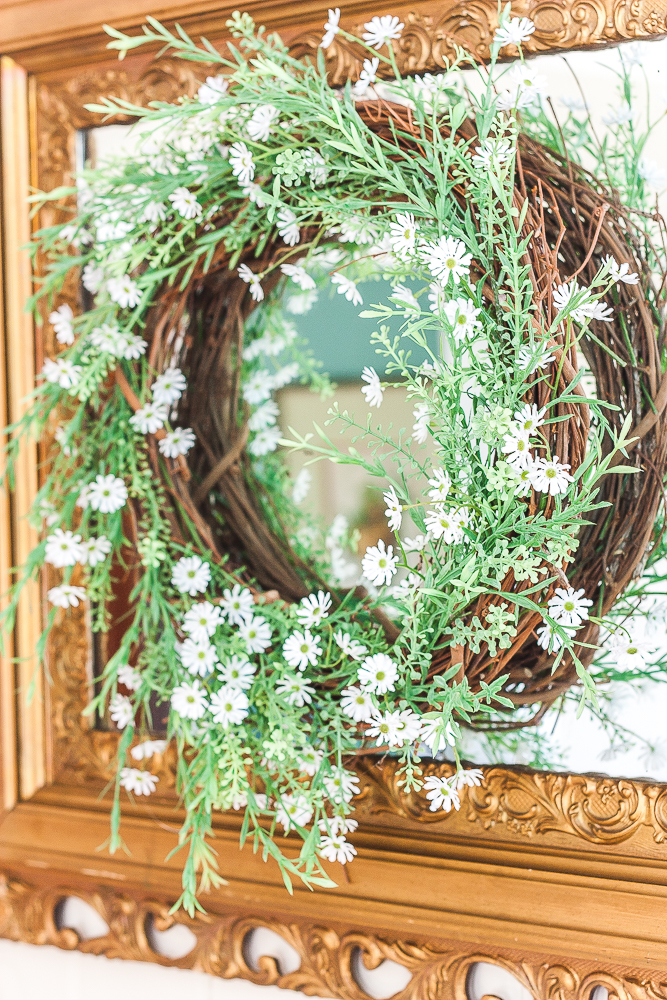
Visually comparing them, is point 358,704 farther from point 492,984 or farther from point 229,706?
point 492,984

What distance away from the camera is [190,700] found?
2.16 ft

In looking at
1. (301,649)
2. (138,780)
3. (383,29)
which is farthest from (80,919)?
(383,29)

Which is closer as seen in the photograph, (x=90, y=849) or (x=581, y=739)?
(x=581, y=739)

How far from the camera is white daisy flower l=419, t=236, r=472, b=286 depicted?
55 centimetres

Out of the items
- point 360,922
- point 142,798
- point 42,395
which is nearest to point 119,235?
point 42,395

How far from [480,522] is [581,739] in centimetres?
23

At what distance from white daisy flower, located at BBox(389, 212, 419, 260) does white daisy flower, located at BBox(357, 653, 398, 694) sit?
11.9 inches

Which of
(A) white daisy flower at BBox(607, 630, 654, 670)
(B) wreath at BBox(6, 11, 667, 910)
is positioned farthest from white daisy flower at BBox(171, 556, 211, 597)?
(A) white daisy flower at BBox(607, 630, 654, 670)

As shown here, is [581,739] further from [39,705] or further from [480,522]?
[39,705]

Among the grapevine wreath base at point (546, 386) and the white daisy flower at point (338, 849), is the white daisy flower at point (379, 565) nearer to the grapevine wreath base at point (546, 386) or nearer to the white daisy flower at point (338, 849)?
the grapevine wreath base at point (546, 386)

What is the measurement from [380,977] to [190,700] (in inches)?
12.0

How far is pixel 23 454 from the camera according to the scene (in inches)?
32.2

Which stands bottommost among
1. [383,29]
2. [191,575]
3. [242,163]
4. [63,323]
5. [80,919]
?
[80,919]

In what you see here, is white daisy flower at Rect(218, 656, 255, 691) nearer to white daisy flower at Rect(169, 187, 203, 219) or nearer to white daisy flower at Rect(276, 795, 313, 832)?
white daisy flower at Rect(276, 795, 313, 832)
